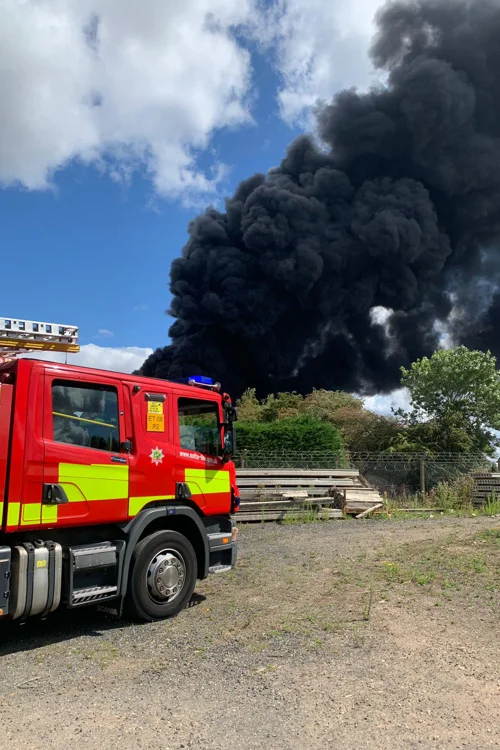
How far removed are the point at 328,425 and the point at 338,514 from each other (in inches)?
213

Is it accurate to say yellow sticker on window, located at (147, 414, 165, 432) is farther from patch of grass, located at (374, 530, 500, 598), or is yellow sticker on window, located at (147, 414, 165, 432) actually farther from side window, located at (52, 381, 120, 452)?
patch of grass, located at (374, 530, 500, 598)

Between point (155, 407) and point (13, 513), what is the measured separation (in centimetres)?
176

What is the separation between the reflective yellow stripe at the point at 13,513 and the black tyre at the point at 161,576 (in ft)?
4.13

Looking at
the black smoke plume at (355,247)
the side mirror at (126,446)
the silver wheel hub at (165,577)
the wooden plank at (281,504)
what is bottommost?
the silver wheel hub at (165,577)

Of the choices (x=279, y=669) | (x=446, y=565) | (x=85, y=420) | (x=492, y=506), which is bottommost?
(x=279, y=669)

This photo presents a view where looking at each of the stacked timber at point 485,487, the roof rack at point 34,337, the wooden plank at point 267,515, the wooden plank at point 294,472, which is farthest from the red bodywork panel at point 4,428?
the stacked timber at point 485,487

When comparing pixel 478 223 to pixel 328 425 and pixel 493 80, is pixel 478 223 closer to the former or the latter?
pixel 493 80

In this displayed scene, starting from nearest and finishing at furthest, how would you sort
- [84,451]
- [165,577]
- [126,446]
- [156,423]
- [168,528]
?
[84,451]
[126,446]
[165,577]
[156,423]
[168,528]

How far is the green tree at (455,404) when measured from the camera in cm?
2159

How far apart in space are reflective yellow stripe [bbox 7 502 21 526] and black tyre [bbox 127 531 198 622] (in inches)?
49.6

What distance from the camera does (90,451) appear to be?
17.0 ft

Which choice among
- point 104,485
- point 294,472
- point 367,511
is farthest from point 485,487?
point 104,485

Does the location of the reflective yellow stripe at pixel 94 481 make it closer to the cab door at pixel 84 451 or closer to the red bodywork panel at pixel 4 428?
the cab door at pixel 84 451

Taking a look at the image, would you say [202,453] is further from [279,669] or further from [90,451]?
Result: [279,669]
